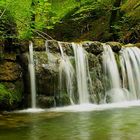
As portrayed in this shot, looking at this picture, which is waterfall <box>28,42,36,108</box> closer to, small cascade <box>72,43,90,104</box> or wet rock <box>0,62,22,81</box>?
wet rock <box>0,62,22,81</box>

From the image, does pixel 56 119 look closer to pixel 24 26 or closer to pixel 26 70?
pixel 26 70

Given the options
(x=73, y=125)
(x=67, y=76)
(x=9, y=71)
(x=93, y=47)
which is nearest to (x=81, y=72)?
(x=67, y=76)

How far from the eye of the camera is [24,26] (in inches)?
511

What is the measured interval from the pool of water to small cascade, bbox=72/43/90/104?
Result: 2271mm

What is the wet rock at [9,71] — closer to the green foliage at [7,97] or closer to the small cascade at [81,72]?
the green foliage at [7,97]

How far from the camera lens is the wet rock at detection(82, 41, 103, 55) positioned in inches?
552

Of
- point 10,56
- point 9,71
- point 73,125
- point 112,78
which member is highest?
point 10,56

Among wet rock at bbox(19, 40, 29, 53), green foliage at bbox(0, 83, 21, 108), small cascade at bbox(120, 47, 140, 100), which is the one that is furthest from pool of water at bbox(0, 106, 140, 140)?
small cascade at bbox(120, 47, 140, 100)

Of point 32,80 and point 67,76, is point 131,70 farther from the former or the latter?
point 32,80

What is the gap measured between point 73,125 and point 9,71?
417 centimetres

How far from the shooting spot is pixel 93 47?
558 inches

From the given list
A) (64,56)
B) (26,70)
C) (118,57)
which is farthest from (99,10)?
(26,70)

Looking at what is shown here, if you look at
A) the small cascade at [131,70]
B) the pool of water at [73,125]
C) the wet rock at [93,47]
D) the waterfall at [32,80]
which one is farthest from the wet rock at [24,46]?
the small cascade at [131,70]

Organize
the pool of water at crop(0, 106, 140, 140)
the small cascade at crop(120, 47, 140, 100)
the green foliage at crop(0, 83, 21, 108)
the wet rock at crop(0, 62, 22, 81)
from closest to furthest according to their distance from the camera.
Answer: the pool of water at crop(0, 106, 140, 140)
the green foliage at crop(0, 83, 21, 108)
the wet rock at crop(0, 62, 22, 81)
the small cascade at crop(120, 47, 140, 100)
